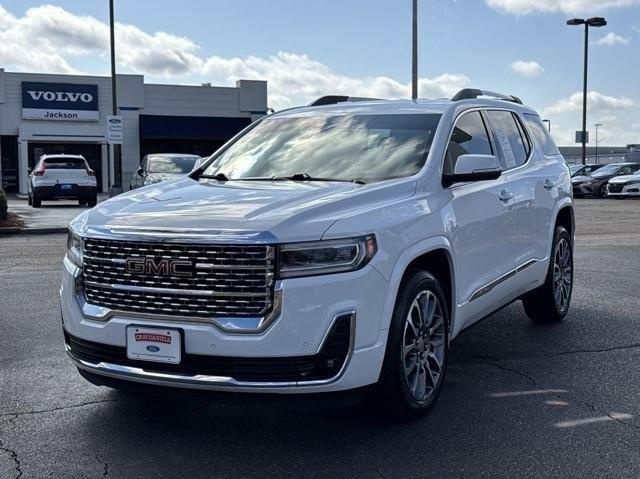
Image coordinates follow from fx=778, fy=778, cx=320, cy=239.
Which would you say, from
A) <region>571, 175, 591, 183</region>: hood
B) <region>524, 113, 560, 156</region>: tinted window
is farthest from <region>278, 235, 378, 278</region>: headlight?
<region>571, 175, 591, 183</region>: hood

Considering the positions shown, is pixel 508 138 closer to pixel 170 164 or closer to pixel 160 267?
pixel 160 267

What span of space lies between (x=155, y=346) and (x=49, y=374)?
1927 mm

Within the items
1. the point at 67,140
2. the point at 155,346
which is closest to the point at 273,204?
the point at 155,346

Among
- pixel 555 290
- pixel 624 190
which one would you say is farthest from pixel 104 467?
pixel 624 190

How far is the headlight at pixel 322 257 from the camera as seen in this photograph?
3.71 metres

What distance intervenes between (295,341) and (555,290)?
393 cm

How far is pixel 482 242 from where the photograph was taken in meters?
5.21

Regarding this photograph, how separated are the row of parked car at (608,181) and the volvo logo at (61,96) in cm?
2269

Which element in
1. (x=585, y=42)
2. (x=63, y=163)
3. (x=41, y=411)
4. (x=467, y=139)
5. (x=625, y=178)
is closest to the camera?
(x=41, y=411)

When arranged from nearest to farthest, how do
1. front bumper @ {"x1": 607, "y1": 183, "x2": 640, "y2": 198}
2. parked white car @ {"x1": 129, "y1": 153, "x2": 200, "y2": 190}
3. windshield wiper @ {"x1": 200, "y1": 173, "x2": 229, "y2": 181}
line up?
windshield wiper @ {"x1": 200, "y1": 173, "x2": 229, "y2": 181}, parked white car @ {"x1": 129, "y1": 153, "x2": 200, "y2": 190}, front bumper @ {"x1": 607, "y1": 183, "x2": 640, "y2": 198}

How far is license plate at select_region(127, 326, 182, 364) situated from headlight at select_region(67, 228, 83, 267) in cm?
61

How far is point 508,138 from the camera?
6.27 m

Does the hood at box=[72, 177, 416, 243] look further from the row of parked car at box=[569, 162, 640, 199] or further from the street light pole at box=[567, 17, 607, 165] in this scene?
the street light pole at box=[567, 17, 607, 165]

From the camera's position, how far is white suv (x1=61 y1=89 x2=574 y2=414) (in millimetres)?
3701
